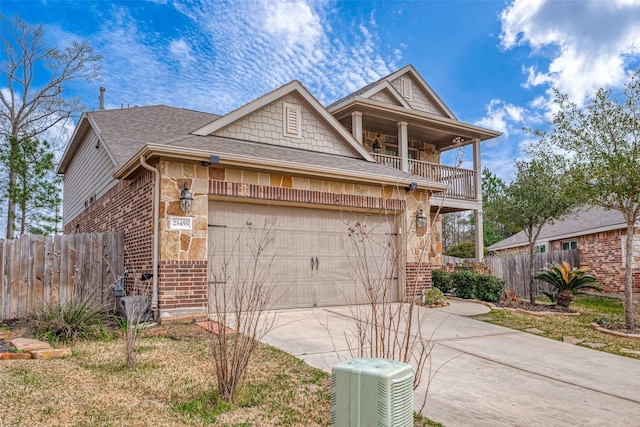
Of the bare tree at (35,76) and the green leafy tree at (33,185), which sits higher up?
the bare tree at (35,76)

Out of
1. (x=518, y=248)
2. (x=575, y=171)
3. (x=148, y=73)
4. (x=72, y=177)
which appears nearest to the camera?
(x=575, y=171)

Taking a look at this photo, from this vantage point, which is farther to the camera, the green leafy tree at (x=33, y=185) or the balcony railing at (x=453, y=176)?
the green leafy tree at (x=33, y=185)

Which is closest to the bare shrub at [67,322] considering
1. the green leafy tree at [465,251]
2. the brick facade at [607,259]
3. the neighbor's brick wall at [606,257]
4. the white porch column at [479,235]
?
the white porch column at [479,235]

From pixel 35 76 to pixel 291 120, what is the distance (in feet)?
58.9

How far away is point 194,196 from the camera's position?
7828mm

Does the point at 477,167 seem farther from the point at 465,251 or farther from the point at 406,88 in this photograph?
the point at 465,251

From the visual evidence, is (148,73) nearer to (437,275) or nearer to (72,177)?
(72,177)

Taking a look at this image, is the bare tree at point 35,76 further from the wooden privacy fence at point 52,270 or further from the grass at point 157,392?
the grass at point 157,392

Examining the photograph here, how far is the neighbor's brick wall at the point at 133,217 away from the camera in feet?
26.1

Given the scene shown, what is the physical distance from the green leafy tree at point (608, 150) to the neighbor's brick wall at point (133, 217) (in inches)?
324

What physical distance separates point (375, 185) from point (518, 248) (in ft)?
60.2

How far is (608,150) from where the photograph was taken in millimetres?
9023

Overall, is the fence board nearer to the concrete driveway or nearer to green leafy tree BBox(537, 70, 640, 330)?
the concrete driveway

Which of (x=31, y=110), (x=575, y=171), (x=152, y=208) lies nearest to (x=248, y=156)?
(x=152, y=208)
